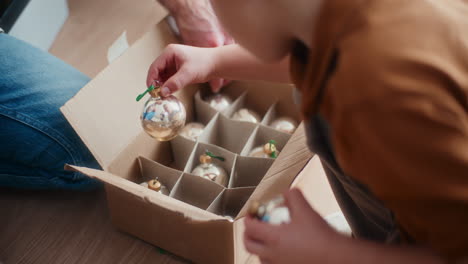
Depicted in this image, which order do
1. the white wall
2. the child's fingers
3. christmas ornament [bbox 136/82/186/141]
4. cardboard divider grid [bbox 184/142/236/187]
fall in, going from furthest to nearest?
the white wall, cardboard divider grid [bbox 184/142/236/187], christmas ornament [bbox 136/82/186/141], the child's fingers

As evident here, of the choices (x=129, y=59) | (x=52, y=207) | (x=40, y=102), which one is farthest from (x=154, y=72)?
(x=52, y=207)

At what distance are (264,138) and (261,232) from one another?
0.43m

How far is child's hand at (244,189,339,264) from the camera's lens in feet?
1.33

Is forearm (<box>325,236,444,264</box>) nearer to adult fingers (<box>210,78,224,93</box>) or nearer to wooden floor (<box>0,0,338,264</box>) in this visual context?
wooden floor (<box>0,0,338,264</box>)

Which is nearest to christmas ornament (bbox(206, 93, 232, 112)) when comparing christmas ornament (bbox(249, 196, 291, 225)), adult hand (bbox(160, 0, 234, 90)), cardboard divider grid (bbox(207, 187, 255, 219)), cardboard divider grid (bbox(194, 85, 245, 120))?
cardboard divider grid (bbox(194, 85, 245, 120))

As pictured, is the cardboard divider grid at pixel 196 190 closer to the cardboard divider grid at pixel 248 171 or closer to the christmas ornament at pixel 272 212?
the cardboard divider grid at pixel 248 171

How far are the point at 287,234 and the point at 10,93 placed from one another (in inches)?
22.6

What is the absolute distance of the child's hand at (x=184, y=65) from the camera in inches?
28.0

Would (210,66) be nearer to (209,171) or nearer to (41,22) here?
(209,171)

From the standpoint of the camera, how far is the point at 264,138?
0.86m

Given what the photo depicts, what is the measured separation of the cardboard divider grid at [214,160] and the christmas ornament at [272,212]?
335 millimetres

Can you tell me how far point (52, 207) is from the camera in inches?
31.3

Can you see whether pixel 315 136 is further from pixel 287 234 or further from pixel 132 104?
pixel 132 104

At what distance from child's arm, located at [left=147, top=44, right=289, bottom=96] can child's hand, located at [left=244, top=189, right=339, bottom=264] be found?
32 centimetres
